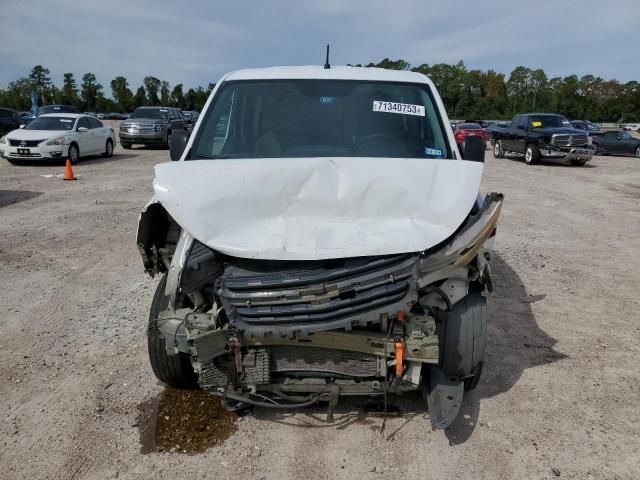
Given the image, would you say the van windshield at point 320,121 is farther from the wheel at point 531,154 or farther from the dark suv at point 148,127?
the dark suv at point 148,127

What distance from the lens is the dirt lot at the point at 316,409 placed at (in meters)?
3.03

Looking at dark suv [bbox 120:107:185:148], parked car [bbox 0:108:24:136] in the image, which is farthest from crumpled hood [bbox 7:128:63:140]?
parked car [bbox 0:108:24:136]

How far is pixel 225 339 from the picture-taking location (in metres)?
2.88

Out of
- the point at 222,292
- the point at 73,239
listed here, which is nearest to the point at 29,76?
the point at 73,239

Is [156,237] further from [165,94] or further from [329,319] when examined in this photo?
[165,94]

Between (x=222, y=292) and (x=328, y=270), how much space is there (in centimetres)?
58

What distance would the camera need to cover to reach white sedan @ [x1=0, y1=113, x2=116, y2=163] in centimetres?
1608

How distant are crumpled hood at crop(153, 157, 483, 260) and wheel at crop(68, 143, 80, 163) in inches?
602

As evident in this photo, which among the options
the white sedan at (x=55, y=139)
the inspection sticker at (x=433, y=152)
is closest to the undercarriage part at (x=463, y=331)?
the inspection sticker at (x=433, y=152)

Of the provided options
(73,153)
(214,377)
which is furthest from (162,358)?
(73,153)

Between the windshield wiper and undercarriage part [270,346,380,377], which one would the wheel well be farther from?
undercarriage part [270,346,380,377]

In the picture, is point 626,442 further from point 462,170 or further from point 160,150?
point 160,150

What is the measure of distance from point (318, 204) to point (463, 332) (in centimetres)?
116

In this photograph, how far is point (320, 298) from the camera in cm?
280
